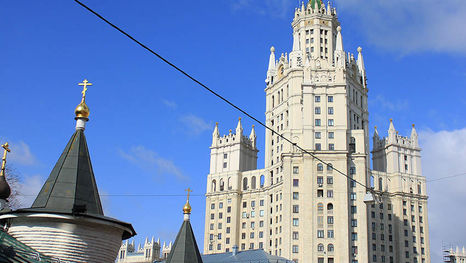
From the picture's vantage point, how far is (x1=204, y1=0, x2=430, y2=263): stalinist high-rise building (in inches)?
3740

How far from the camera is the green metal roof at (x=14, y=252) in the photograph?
1869 centimetres

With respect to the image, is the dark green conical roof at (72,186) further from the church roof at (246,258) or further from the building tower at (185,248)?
the church roof at (246,258)

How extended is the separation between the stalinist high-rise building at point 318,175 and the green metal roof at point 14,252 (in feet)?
249

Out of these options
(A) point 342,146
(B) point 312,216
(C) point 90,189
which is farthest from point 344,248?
(C) point 90,189

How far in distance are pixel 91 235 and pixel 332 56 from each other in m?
94.3

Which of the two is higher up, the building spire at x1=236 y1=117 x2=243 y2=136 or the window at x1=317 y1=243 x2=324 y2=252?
the building spire at x1=236 y1=117 x2=243 y2=136

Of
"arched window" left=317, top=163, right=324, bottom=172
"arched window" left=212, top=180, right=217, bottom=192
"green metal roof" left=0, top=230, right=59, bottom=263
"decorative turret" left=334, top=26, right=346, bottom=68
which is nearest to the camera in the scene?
"green metal roof" left=0, top=230, right=59, bottom=263

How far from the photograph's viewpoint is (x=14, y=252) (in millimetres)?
19125

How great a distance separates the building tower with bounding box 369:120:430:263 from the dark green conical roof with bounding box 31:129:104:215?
279ft

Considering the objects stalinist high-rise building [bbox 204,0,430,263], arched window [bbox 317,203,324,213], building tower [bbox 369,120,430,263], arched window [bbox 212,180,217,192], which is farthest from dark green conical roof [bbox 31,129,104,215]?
arched window [bbox 212,180,217,192]

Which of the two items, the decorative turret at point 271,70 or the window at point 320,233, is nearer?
the window at point 320,233

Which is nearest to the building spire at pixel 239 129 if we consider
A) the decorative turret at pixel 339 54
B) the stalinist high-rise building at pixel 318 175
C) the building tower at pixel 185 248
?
the stalinist high-rise building at pixel 318 175

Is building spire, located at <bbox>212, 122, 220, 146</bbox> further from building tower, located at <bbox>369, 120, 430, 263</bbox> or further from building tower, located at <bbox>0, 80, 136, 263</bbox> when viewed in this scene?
building tower, located at <bbox>0, 80, 136, 263</bbox>

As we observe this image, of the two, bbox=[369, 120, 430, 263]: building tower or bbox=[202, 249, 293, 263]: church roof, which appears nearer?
bbox=[202, 249, 293, 263]: church roof
